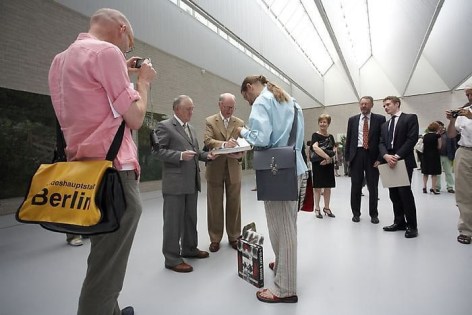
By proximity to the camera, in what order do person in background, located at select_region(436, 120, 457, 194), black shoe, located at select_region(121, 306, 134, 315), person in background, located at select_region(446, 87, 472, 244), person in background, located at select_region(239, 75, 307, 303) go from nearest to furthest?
black shoe, located at select_region(121, 306, 134, 315), person in background, located at select_region(239, 75, 307, 303), person in background, located at select_region(446, 87, 472, 244), person in background, located at select_region(436, 120, 457, 194)

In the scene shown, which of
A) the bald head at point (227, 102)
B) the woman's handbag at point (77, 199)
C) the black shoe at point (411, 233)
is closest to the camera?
the woman's handbag at point (77, 199)

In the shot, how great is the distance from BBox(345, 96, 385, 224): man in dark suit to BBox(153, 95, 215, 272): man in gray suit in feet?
7.78

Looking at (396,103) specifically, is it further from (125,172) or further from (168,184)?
(125,172)

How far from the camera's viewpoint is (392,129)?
3562 millimetres

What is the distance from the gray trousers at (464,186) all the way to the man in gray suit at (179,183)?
2.69m

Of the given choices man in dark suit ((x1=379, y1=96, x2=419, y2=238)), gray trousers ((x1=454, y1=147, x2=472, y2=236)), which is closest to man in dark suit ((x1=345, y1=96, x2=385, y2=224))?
man in dark suit ((x1=379, y1=96, x2=419, y2=238))

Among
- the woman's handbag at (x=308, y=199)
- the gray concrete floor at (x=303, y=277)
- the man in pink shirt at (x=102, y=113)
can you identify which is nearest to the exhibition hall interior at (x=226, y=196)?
the gray concrete floor at (x=303, y=277)

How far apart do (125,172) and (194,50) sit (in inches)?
327

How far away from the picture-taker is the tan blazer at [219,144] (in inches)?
120

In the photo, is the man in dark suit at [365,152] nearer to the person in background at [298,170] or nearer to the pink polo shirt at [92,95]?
the person in background at [298,170]

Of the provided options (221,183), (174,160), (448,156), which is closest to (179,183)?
(174,160)

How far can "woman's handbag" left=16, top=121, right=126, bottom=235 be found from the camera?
3.18ft

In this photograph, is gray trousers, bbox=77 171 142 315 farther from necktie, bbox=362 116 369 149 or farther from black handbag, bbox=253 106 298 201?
necktie, bbox=362 116 369 149

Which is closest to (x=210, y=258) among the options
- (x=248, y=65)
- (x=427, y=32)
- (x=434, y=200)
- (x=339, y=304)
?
(x=339, y=304)
